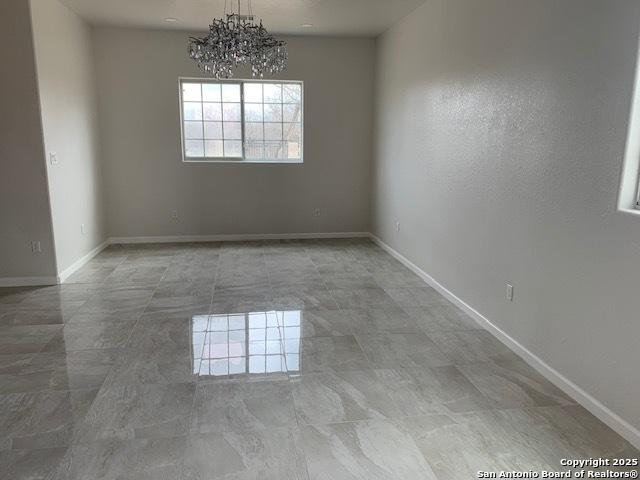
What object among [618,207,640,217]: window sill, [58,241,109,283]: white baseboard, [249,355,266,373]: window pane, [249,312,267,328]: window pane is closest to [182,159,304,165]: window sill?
[58,241,109,283]: white baseboard

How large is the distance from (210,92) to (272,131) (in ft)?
3.11

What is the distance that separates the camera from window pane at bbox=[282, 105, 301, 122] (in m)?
6.40

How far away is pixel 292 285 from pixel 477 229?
180cm

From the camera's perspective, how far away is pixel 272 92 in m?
6.33

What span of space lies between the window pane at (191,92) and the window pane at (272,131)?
3.16 ft

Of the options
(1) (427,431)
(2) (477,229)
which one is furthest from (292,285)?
(1) (427,431)

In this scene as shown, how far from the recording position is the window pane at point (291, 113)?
252 inches

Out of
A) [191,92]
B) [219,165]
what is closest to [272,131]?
[219,165]

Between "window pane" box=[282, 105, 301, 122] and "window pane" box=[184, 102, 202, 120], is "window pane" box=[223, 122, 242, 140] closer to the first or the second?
"window pane" box=[184, 102, 202, 120]

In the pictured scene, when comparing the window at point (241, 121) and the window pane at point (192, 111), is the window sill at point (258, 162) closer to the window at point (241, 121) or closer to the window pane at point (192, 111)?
the window at point (241, 121)

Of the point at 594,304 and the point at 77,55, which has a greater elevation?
the point at 77,55

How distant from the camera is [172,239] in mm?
6352

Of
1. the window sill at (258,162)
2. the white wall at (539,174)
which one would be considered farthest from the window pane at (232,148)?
the white wall at (539,174)

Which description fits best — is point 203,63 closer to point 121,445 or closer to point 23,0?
point 23,0
